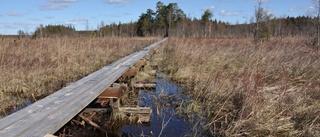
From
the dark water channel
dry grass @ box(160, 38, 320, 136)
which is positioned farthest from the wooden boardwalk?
dry grass @ box(160, 38, 320, 136)

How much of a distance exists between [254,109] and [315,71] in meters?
3.12

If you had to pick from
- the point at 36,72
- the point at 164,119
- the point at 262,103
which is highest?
the point at 36,72

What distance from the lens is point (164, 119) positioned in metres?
3.83

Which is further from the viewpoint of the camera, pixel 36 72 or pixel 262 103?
pixel 36 72

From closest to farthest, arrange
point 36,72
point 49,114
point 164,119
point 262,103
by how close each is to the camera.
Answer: point 49,114 < point 262,103 < point 164,119 < point 36,72

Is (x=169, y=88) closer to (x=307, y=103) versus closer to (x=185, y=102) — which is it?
(x=185, y=102)

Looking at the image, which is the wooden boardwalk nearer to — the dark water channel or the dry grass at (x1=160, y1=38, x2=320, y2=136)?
the dark water channel

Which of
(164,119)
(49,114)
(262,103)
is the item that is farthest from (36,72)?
(262,103)

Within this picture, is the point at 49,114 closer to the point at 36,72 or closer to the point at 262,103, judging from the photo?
the point at 262,103

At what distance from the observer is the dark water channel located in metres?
3.35

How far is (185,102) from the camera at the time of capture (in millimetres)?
4492

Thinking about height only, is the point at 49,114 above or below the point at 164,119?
above

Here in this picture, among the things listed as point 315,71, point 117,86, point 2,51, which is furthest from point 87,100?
point 2,51

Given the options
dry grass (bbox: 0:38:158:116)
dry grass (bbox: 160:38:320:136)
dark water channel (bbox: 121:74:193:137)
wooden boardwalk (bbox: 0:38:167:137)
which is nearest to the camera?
wooden boardwalk (bbox: 0:38:167:137)
